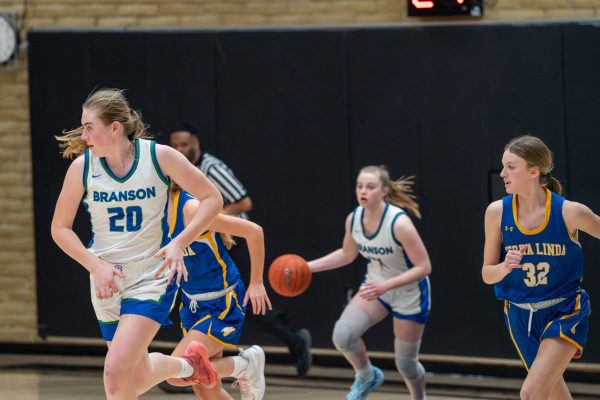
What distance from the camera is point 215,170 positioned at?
7.93 meters

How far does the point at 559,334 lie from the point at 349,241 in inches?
83.0

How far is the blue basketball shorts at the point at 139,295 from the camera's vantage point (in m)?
5.01

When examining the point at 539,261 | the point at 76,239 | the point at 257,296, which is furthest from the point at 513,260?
the point at 76,239

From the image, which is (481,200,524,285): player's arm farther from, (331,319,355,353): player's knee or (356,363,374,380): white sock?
(356,363,374,380): white sock

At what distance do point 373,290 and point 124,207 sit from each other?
2079mm

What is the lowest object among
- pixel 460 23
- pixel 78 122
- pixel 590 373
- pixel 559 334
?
pixel 590 373

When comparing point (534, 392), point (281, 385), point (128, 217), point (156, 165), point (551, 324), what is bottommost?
point (281, 385)

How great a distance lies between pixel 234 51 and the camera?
336 inches

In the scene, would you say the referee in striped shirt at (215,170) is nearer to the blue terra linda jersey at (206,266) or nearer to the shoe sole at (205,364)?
the blue terra linda jersey at (206,266)

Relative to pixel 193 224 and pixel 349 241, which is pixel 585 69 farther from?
pixel 193 224

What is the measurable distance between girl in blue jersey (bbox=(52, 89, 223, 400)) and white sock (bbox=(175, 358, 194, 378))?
0.21 meters

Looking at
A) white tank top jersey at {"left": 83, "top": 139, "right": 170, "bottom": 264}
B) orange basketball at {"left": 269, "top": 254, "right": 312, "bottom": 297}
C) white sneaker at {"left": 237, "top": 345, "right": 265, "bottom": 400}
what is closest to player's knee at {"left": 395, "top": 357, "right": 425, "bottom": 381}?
orange basketball at {"left": 269, "top": 254, "right": 312, "bottom": 297}

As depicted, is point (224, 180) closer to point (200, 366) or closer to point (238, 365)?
point (238, 365)

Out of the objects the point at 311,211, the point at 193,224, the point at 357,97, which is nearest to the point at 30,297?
the point at 311,211
